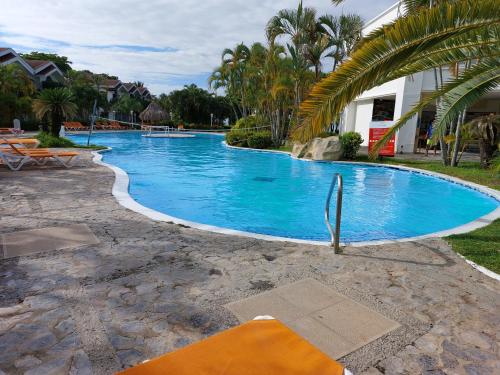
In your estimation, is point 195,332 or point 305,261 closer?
point 195,332

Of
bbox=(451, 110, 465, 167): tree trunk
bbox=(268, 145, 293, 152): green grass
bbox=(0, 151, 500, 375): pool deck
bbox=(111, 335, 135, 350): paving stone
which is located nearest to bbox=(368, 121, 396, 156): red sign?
bbox=(451, 110, 465, 167): tree trunk

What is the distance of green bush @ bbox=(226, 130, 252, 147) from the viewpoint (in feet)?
83.9

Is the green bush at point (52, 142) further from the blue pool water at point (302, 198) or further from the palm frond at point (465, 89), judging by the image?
the palm frond at point (465, 89)

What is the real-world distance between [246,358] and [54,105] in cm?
2098

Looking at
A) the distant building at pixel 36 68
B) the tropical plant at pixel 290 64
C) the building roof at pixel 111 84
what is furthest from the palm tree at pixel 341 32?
the building roof at pixel 111 84

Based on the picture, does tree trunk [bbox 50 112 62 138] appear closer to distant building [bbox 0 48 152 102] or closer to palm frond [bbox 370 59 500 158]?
palm frond [bbox 370 59 500 158]

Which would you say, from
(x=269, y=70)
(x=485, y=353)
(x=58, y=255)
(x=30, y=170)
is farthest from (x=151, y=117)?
(x=485, y=353)

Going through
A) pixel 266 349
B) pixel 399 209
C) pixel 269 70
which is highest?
pixel 269 70

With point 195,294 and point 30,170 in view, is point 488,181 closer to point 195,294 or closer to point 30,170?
point 195,294

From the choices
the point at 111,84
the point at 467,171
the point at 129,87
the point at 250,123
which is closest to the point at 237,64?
the point at 250,123

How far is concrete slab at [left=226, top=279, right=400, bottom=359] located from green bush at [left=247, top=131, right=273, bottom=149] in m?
20.7

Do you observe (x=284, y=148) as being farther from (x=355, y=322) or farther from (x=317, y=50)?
(x=355, y=322)

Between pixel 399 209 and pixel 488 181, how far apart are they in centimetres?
431

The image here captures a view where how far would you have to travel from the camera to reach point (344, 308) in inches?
134
